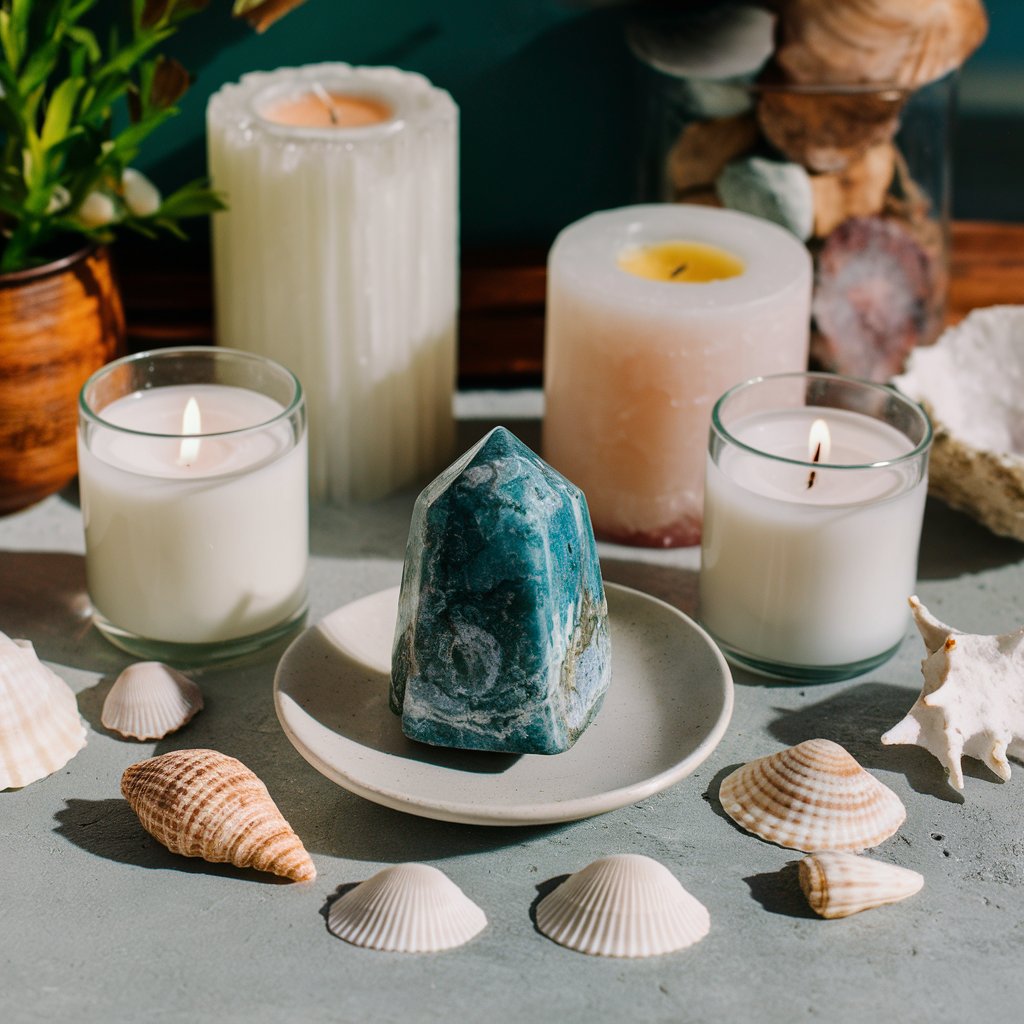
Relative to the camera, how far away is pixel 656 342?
3.10ft

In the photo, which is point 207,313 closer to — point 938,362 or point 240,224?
point 240,224

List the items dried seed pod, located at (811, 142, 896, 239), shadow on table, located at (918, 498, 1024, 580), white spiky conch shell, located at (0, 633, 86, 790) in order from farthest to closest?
dried seed pod, located at (811, 142, 896, 239)
shadow on table, located at (918, 498, 1024, 580)
white spiky conch shell, located at (0, 633, 86, 790)

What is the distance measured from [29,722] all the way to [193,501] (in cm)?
15

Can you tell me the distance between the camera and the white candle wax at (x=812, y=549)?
831mm

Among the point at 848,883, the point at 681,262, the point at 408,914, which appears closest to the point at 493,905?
the point at 408,914

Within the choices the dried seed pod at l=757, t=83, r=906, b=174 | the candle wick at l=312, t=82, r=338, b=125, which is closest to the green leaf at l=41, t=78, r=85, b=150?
the candle wick at l=312, t=82, r=338, b=125

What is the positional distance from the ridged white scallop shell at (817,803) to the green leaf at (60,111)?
59 centimetres

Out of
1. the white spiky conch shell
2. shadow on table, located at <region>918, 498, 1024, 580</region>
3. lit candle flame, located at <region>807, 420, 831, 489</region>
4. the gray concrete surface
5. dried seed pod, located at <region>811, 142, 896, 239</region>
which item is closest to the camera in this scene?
the gray concrete surface

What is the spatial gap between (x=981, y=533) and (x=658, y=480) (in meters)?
0.23

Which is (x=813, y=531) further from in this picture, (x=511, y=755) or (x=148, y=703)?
(x=148, y=703)

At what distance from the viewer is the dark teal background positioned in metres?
1.13

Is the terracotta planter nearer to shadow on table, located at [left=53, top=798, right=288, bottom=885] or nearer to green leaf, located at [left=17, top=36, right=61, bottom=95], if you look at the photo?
green leaf, located at [left=17, top=36, right=61, bottom=95]

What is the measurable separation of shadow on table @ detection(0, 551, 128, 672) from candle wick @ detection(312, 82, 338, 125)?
0.34 meters

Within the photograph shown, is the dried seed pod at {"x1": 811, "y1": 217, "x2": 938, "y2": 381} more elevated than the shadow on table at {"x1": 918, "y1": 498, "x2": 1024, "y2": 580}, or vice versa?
the dried seed pod at {"x1": 811, "y1": 217, "x2": 938, "y2": 381}
